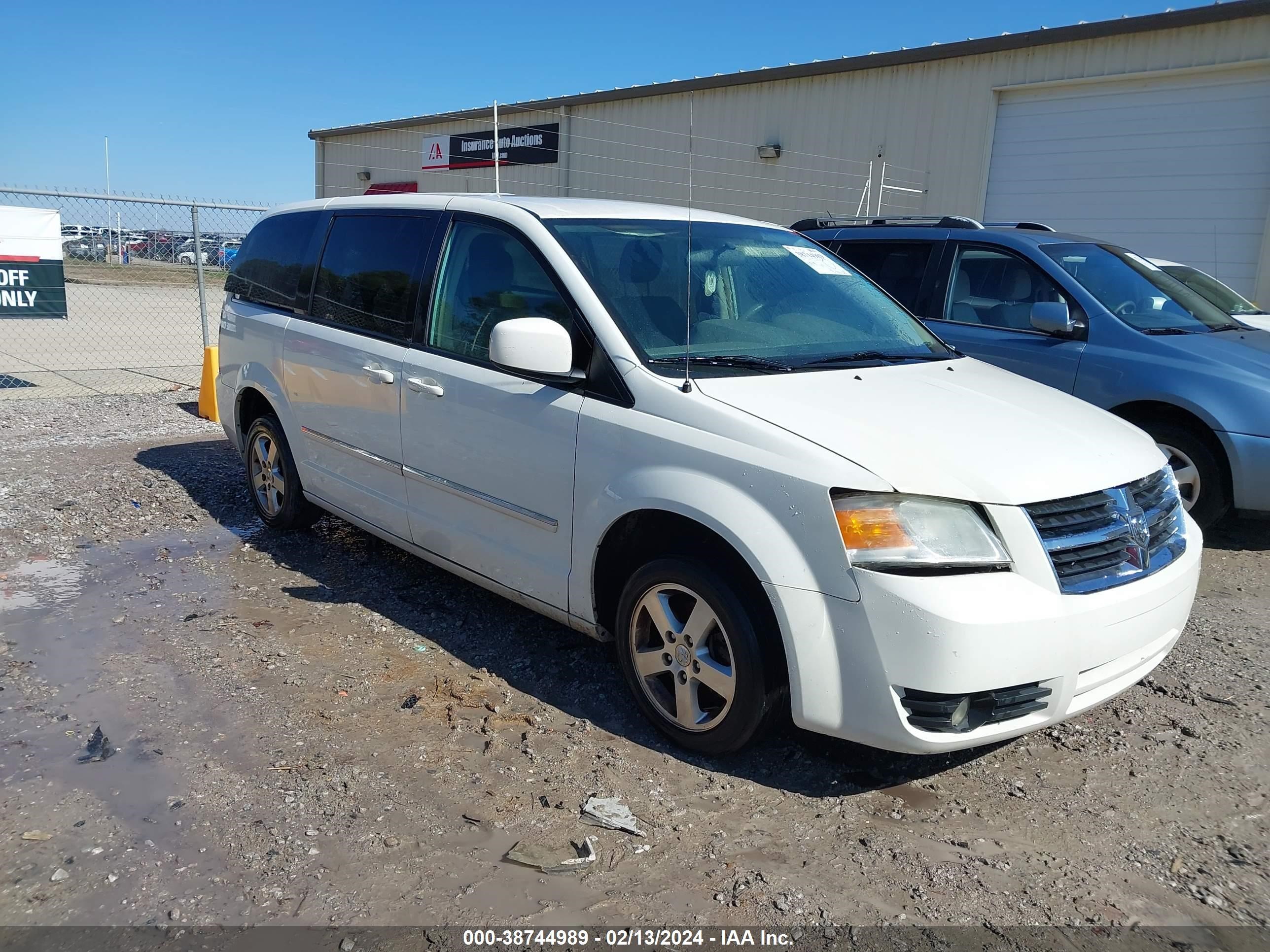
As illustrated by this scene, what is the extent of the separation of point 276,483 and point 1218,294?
7.88m

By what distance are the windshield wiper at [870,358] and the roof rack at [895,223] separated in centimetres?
296

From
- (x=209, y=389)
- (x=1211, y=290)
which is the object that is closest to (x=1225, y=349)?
(x=1211, y=290)

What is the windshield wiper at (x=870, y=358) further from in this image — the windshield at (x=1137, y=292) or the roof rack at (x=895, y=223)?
the roof rack at (x=895, y=223)

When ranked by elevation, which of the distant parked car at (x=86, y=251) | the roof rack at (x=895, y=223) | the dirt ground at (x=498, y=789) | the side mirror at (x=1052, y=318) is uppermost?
the roof rack at (x=895, y=223)

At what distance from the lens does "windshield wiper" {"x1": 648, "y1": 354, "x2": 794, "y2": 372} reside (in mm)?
3598

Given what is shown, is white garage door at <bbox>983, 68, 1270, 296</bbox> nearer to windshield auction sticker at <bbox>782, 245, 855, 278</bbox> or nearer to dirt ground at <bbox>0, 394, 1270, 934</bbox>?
dirt ground at <bbox>0, 394, 1270, 934</bbox>

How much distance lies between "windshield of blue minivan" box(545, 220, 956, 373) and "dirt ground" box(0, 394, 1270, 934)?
1422 mm

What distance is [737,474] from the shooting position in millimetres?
3146

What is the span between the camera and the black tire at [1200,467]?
5.99m

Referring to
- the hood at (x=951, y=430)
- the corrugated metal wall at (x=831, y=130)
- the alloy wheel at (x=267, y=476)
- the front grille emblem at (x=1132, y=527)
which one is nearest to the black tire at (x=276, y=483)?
the alloy wheel at (x=267, y=476)

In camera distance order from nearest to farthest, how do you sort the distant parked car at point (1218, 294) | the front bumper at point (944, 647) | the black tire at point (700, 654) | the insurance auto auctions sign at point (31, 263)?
1. the front bumper at point (944, 647)
2. the black tire at point (700, 654)
3. the distant parked car at point (1218, 294)
4. the insurance auto auctions sign at point (31, 263)

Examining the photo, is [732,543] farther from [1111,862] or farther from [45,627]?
[45,627]

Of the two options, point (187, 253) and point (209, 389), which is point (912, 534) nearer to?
point (209, 389)

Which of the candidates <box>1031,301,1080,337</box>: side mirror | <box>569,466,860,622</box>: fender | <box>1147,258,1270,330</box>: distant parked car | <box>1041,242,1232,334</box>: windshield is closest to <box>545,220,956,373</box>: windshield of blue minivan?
<box>569,466,860,622</box>: fender
